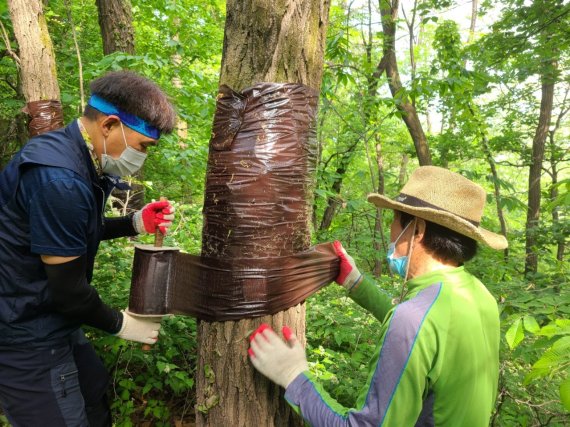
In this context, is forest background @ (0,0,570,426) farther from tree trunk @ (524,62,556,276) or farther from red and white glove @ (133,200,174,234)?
red and white glove @ (133,200,174,234)

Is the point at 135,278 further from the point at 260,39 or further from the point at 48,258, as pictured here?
the point at 260,39

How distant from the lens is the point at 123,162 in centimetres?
181

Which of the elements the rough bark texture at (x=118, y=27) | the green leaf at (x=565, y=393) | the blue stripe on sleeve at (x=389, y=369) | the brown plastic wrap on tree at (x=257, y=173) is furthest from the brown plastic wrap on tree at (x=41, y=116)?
the green leaf at (x=565, y=393)

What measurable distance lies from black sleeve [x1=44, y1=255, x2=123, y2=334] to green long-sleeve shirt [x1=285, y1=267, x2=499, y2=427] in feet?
2.89

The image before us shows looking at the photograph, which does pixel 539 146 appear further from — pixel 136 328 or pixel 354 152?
pixel 136 328

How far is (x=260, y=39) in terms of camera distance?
5.09 ft

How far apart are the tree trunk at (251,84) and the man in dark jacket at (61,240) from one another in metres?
0.37

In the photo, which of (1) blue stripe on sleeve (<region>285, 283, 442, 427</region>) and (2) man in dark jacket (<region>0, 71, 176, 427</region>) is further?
(2) man in dark jacket (<region>0, 71, 176, 427</region>)

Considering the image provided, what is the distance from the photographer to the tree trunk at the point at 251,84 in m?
1.49

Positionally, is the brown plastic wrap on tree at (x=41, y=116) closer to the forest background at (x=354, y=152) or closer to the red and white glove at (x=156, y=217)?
the forest background at (x=354, y=152)

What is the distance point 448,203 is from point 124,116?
145 cm

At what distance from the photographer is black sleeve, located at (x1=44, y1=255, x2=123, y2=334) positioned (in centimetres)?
150

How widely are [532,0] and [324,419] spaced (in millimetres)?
7011

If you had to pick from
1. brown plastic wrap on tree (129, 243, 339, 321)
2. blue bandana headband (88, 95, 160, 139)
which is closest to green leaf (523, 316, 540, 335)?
brown plastic wrap on tree (129, 243, 339, 321)
